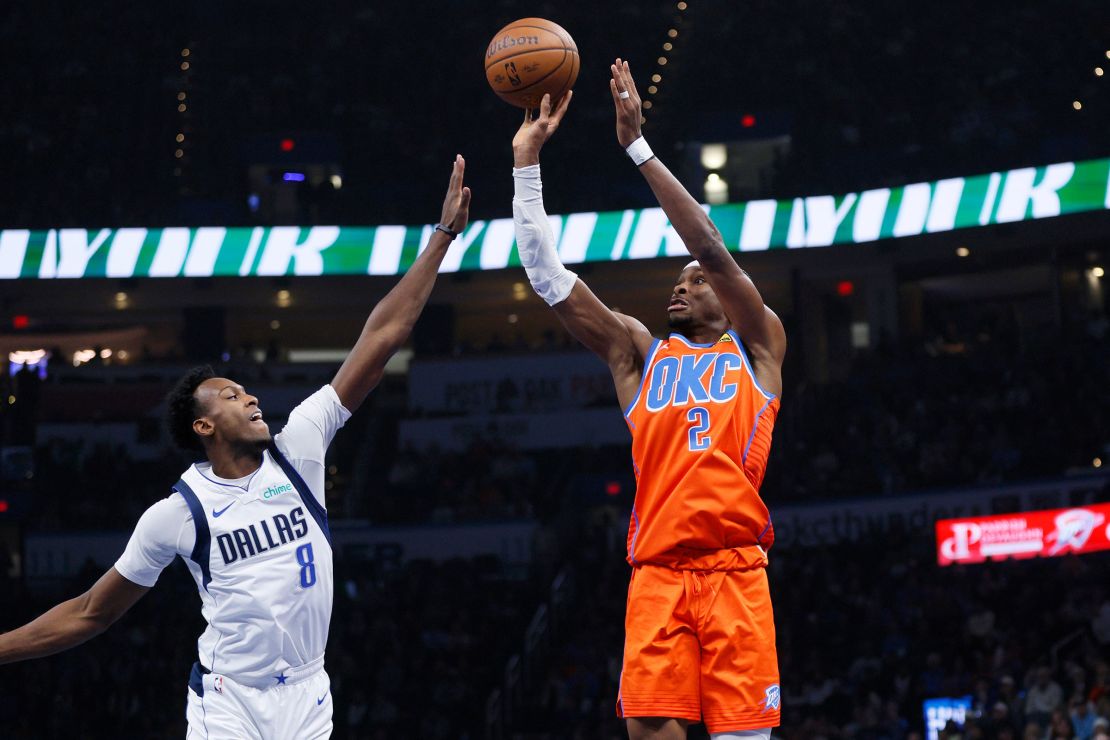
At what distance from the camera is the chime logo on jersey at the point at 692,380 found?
494 cm

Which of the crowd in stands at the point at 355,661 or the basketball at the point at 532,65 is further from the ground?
the basketball at the point at 532,65

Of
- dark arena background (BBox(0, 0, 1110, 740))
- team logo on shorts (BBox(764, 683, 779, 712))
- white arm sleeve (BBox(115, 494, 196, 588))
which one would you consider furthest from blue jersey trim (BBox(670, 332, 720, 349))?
dark arena background (BBox(0, 0, 1110, 740))

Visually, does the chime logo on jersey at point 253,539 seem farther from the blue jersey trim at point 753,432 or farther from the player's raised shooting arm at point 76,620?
the blue jersey trim at point 753,432

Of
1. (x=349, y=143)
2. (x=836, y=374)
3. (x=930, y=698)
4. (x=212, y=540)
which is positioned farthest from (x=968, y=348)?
(x=212, y=540)

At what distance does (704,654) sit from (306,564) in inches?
54.7

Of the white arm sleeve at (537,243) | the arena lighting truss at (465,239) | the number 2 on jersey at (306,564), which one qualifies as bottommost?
the number 2 on jersey at (306,564)

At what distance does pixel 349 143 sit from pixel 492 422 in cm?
722

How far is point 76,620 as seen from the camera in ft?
15.4

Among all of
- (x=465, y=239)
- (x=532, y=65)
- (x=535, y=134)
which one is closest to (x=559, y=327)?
(x=465, y=239)

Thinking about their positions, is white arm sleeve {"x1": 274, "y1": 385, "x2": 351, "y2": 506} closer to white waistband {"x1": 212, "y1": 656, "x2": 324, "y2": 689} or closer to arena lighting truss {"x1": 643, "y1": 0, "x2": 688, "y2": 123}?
white waistband {"x1": 212, "y1": 656, "x2": 324, "y2": 689}

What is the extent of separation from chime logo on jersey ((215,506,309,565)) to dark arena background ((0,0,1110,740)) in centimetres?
1082

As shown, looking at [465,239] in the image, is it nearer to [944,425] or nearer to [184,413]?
[944,425]

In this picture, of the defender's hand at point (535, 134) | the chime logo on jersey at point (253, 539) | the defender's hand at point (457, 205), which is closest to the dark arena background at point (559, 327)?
the defender's hand at point (535, 134)

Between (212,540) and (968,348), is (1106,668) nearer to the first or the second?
(968,348)
